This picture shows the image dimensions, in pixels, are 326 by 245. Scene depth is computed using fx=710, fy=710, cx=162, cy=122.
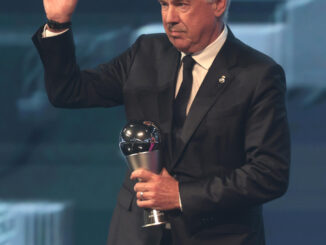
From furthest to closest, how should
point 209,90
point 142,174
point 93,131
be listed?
point 93,131
point 209,90
point 142,174

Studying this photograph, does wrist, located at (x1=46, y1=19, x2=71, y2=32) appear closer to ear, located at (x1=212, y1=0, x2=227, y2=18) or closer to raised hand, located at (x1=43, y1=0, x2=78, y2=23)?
raised hand, located at (x1=43, y1=0, x2=78, y2=23)

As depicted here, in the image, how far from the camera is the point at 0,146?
365cm

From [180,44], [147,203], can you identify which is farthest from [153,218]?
[180,44]

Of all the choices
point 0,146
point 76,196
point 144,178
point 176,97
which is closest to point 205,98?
point 176,97

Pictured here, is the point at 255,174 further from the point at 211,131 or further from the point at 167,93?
the point at 167,93

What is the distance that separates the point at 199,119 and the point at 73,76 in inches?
12.6

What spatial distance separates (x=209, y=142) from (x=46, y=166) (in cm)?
208

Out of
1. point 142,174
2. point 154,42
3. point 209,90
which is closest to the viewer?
point 142,174

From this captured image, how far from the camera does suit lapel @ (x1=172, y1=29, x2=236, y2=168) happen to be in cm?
159

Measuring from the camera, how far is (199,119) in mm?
1587

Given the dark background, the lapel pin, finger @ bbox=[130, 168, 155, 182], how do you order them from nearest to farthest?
1. finger @ bbox=[130, 168, 155, 182]
2. the lapel pin
3. the dark background

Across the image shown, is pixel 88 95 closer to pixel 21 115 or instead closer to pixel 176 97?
pixel 176 97

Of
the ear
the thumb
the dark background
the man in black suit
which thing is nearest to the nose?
the man in black suit

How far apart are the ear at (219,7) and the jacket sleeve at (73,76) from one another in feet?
0.83
